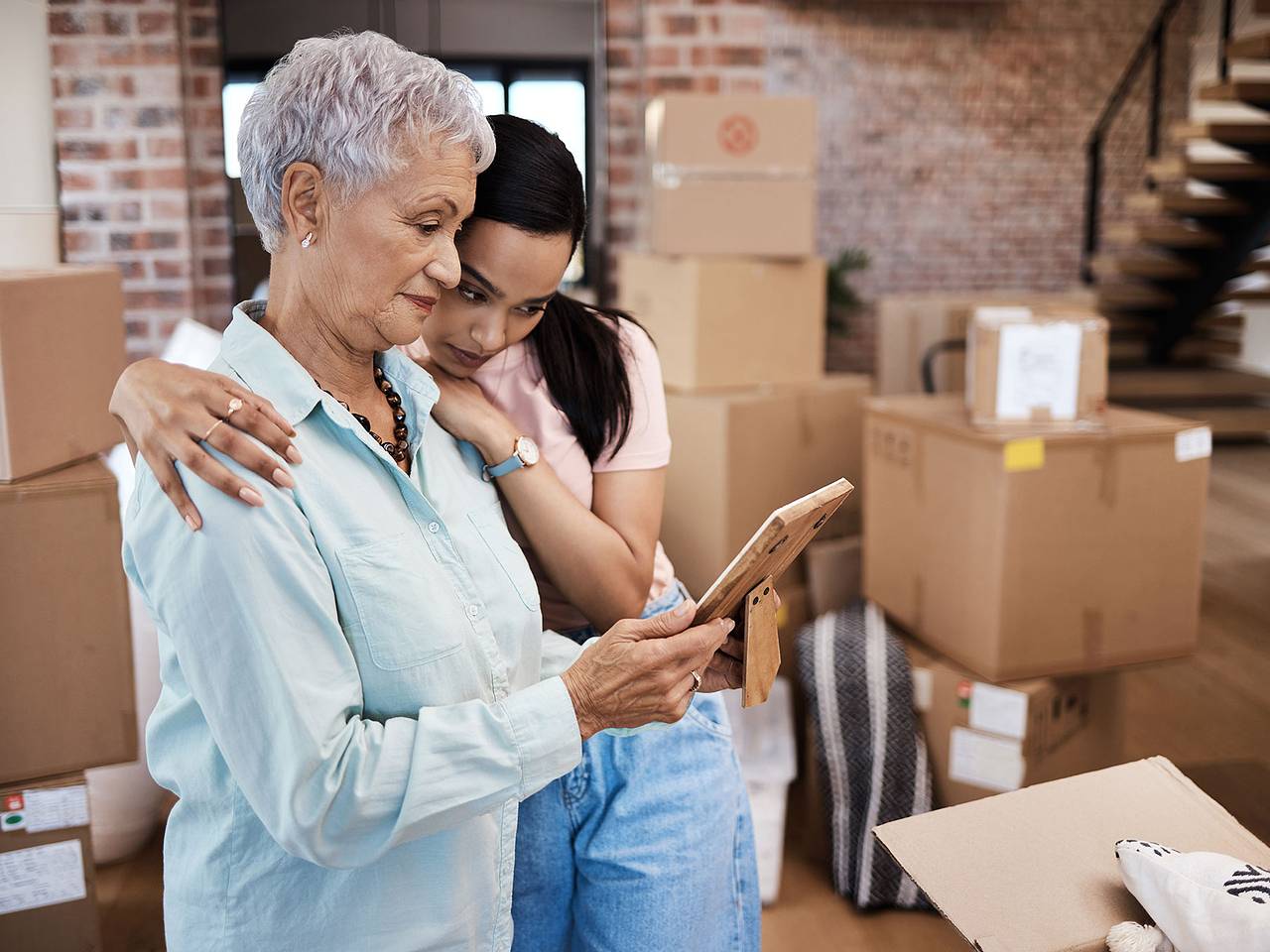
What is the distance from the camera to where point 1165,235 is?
→ 6.50m

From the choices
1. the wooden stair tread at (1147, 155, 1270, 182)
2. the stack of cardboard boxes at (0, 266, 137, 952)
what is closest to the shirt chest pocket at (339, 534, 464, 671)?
the stack of cardboard boxes at (0, 266, 137, 952)

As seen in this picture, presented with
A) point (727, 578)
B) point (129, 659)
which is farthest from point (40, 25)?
point (727, 578)

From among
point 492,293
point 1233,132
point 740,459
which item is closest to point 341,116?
point 492,293

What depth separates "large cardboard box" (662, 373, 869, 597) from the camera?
2.76 m

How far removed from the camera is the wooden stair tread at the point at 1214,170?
5910 millimetres

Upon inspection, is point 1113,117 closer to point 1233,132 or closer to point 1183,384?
point 1233,132

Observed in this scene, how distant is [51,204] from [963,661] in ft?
6.51

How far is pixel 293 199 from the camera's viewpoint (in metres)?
1.04

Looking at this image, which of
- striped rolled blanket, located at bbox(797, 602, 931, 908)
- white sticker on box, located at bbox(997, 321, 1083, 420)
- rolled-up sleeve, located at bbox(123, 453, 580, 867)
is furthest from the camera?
striped rolled blanket, located at bbox(797, 602, 931, 908)

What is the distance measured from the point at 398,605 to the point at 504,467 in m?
0.35

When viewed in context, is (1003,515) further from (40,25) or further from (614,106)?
(40,25)

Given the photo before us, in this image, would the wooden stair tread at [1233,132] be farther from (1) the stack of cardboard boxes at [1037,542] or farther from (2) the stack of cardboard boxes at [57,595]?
(2) the stack of cardboard boxes at [57,595]

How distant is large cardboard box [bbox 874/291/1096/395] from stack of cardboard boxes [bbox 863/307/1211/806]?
1.75 m

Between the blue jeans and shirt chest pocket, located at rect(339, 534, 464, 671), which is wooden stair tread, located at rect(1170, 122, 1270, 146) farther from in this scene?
shirt chest pocket, located at rect(339, 534, 464, 671)
